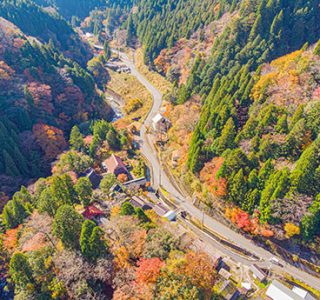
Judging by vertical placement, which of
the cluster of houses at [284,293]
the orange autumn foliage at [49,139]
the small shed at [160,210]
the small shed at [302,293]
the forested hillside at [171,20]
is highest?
the forested hillside at [171,20]

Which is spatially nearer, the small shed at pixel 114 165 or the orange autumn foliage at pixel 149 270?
the orange autumn foliage at pixel 149 270

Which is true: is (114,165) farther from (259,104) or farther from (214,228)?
(259,104)

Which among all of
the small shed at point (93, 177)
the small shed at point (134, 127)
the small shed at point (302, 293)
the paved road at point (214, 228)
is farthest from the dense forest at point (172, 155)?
the small shed at point (302, 293)

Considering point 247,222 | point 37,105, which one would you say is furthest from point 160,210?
point 37,105

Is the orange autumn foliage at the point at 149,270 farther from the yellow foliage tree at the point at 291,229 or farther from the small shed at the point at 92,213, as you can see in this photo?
the yellow foliage tree at the point at 291,229

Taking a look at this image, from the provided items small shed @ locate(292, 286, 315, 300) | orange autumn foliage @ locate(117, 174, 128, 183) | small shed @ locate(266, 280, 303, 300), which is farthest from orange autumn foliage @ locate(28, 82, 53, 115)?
small shed @ locate(292, 286, 315, 300)

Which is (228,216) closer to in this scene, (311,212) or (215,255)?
(215,255)
